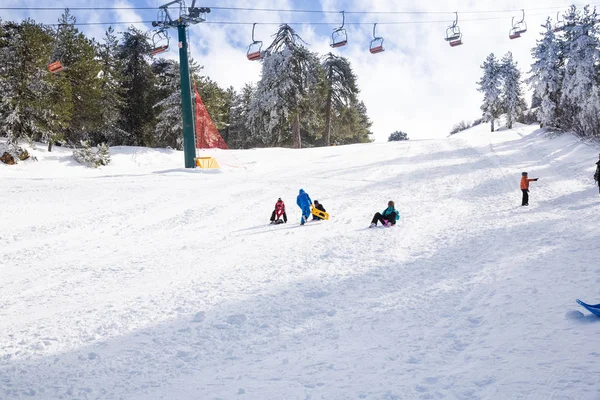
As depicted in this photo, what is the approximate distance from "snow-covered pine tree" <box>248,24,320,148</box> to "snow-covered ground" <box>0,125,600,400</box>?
934 inches

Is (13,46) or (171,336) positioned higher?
(13,46)

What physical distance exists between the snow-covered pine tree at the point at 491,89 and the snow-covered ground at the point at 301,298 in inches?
2196

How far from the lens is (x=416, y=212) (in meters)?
13.2

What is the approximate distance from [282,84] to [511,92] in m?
44.4

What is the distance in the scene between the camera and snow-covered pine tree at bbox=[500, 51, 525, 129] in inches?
2525

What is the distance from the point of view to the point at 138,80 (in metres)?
35.1

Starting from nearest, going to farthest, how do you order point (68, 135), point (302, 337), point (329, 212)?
point (302, 337), point (329, 212), point (68, 135)

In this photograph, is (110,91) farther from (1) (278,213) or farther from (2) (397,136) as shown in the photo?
(2) (397,136)

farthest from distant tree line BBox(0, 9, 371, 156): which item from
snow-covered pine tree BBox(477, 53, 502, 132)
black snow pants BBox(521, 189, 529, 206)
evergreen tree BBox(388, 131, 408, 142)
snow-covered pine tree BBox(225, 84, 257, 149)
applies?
evergreen tree BBox(388, 131, 408, 142)

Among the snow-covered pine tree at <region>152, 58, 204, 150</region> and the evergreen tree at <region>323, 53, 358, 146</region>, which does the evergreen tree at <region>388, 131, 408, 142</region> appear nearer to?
the evergreen tree at <region>323, 53, 358, 146</region>

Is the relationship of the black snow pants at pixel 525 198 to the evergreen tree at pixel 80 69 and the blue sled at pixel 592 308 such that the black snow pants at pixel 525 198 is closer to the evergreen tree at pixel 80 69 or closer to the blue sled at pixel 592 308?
the blue sled at pixel 592 308

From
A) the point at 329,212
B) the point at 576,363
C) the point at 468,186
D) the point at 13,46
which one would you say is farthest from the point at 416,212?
the point at 13,46

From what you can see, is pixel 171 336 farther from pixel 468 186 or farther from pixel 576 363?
pixel 468 186

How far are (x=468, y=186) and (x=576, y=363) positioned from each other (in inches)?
537
